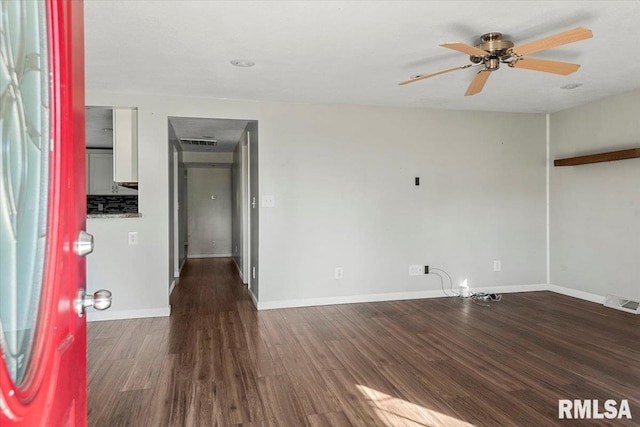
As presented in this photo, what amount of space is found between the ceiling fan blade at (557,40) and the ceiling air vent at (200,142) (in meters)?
5.11

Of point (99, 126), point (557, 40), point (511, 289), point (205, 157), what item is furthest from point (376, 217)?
point (205, 157)

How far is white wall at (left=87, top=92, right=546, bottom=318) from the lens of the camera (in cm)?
405

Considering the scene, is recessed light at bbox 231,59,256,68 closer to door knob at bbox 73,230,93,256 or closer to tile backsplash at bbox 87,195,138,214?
door knob at bbox 73,230,93,256

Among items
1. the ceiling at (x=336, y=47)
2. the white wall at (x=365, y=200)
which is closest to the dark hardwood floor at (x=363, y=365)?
the white wall at (x=365, y=200)

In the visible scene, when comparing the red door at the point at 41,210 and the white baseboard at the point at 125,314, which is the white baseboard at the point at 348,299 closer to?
the white baseboard at the point at 125,314

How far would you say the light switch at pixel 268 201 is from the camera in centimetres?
430

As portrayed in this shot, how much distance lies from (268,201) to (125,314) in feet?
5.84

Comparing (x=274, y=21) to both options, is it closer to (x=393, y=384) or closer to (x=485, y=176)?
(x=393, y=384)

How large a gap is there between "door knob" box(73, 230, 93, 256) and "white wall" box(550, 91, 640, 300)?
479 cm

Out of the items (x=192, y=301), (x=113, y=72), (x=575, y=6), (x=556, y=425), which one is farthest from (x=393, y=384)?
(x=113, y=72)

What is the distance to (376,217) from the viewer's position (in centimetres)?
460

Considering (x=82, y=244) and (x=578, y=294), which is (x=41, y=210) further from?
(x=578, y=294)

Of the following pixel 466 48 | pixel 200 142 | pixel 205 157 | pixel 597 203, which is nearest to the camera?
pixel 466 48

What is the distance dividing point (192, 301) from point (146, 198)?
133 centimetres
